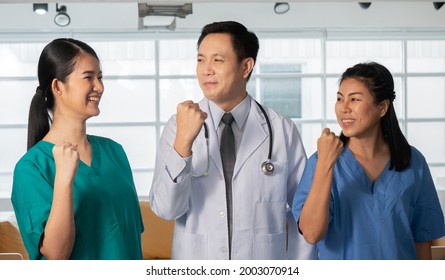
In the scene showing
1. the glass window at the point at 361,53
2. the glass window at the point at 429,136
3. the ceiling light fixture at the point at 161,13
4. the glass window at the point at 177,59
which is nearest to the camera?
the ceiling light fixture at the point at 161,13

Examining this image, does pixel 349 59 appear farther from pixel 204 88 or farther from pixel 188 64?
pixel 204 88

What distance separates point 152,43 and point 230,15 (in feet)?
5.54

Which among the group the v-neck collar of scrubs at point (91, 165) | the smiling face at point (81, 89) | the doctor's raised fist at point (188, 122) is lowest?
the v-neck collar of scrubs at point (91, 165)

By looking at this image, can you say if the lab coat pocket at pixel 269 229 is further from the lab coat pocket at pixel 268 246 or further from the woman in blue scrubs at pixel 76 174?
the woman in blue scrubs at pixel 76 174

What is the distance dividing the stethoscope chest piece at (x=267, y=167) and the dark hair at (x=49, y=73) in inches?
18.9

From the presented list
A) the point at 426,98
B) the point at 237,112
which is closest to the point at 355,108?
the point at 237,112

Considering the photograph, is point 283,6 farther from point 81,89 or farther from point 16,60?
point 81,89

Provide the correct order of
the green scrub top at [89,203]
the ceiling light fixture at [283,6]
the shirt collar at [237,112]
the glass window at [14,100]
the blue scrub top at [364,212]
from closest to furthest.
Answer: the green scrub top at [89,203], the blue scrub top at [364,212], the shirt collar at [237,112], the ceiling light fixture at [283,6], the glass window at [14,100]

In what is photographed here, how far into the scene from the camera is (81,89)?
1513mm

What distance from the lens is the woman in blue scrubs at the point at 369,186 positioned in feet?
5.29

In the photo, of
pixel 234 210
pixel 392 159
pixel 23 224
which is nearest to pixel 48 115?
pixel 23 224

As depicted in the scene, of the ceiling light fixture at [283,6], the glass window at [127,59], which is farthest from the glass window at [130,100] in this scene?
the ceiling light fixture at [283,6]

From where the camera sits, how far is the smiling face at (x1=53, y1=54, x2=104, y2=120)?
1510 mm
